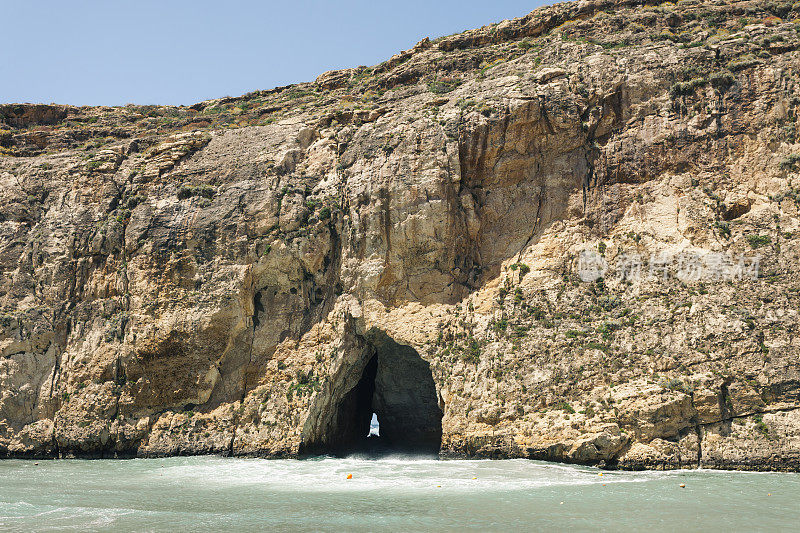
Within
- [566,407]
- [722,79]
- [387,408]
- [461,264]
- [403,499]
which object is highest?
[722,79]

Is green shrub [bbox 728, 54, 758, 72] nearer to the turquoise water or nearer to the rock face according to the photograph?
the rock face

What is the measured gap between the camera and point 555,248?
2858 centimetres

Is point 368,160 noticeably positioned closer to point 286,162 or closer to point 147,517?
point 286,162

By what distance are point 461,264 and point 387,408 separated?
1007cm

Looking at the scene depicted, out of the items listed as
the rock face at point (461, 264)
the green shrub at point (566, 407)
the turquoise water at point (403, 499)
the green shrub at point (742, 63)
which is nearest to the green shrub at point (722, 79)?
the rock face at point (461, 264)

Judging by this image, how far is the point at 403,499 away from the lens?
61.5 ft

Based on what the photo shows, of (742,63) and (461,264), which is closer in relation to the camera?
(742,63)

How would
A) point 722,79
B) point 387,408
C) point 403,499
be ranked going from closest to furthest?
1. point 403,499
2. point 722,79
3. point 387,408

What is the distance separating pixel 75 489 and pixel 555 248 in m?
21.2

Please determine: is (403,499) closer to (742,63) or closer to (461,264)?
(461,264)

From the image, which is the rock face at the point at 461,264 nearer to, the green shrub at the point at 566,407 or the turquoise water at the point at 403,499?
the green shrub at the point at 566,407

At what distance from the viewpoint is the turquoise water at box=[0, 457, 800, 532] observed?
1535 cm

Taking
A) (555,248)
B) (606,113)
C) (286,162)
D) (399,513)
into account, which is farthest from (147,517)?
(606,113)

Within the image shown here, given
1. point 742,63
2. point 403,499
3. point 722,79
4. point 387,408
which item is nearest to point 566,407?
point 403,499
